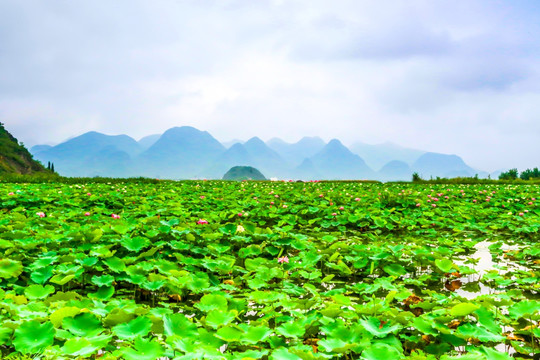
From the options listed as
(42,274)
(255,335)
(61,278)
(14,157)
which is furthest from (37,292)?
(14,157)

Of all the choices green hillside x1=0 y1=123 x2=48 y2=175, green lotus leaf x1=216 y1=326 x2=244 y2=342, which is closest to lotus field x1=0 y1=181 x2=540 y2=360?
green lotus leaf x1=216 y1=326 x2=244 y2=342

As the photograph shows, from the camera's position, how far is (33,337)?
67.1 inches

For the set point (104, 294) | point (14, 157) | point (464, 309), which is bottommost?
point (104, 294)

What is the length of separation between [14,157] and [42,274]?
64.5 metres

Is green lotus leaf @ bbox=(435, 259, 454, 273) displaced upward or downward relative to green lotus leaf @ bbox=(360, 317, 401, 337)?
upward

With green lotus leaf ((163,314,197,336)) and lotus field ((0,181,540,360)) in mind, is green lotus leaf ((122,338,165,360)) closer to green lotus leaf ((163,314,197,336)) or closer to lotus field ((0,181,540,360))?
lotus field ((0,181,540,360))

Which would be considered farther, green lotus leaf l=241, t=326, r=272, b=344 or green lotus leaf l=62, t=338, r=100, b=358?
green lotus leaf l=241, t=326, r=272, b=344

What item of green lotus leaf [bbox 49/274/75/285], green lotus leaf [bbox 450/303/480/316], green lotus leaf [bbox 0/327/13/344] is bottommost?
green lotus leaf [bbox 0/327/13/344]

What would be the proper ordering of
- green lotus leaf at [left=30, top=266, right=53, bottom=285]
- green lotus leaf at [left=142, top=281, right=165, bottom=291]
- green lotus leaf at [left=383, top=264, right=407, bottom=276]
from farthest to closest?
green lotus leaf at [left=383, top=264, right=407, bottom=276]
green lotus leaf at [left=30, top=266, right=53, bottom=285]
green lotus leaf at [left=142, top=281, right=165, bottom=291]

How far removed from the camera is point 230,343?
181cm

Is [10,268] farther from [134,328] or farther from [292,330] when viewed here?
[292,330]

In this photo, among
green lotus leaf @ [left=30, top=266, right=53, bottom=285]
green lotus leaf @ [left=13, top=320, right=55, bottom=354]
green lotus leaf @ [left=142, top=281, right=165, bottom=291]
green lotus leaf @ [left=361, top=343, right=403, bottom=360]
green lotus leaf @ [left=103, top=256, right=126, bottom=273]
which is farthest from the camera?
green lotus leaf @ [left=103, top=256, right=126, bottom=273]

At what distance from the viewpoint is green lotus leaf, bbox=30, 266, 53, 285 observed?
2.53m

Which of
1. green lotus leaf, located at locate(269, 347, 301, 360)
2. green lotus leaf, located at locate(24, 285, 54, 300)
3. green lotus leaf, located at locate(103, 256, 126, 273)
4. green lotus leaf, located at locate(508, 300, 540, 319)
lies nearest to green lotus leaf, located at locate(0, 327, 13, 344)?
green lotus leaf, located at locate(24, 285, 54, 300)
